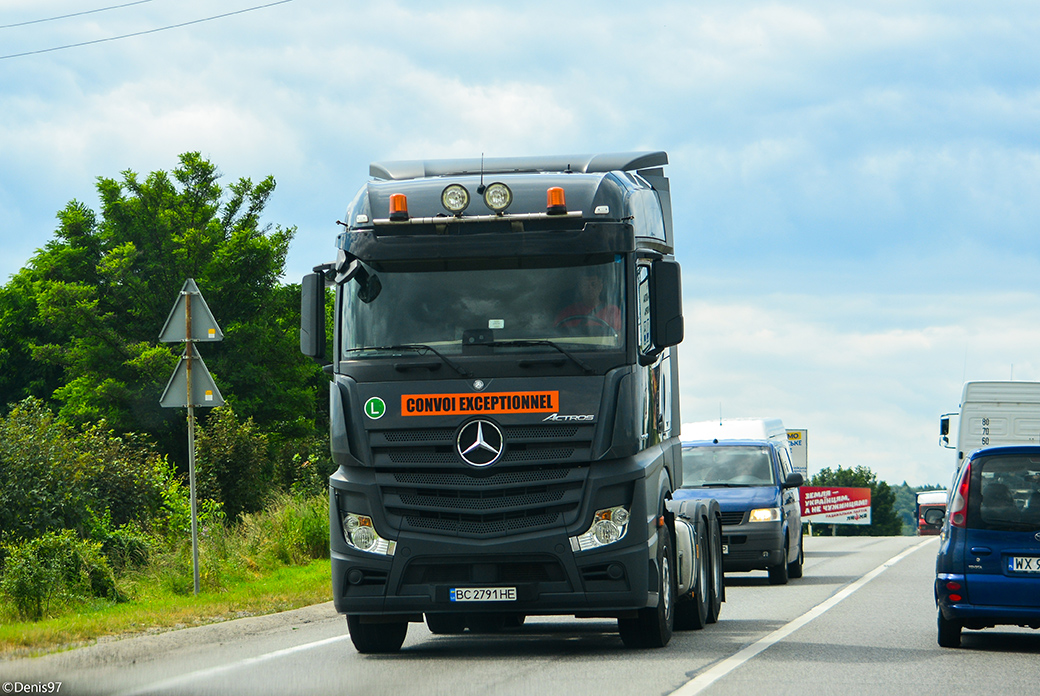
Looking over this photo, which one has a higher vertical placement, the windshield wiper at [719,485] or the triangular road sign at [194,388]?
the triangular road sign at [194,388]

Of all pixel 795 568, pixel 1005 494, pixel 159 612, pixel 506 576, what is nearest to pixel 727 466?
pixel 795 568

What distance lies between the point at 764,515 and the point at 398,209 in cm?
1150

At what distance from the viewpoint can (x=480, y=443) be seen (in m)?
9.70

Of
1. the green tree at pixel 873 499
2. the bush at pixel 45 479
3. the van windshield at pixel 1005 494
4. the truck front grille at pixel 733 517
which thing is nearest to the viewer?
the van windshield at pixel 1005 494

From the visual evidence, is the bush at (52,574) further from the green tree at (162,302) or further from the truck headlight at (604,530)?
the green tree at (162,302)

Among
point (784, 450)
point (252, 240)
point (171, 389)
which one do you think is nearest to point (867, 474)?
point (252, 240)

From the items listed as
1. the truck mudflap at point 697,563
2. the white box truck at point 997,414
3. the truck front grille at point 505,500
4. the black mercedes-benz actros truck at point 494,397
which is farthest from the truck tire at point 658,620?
the white box truck at point 997,414

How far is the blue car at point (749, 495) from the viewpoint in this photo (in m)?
20.0

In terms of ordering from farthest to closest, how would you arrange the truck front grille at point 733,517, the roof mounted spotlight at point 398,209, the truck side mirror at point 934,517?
the truck front grille at point 733,517 < the truck side mirror at point 934,517 < the roof mounted spotlight at point 398,209

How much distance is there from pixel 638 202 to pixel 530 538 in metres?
2.92

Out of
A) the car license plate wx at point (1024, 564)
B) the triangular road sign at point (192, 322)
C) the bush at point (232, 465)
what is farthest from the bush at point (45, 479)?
the car license plate wx at point (1024, 564)

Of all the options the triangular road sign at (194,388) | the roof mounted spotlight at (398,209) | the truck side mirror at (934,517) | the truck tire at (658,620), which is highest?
the roof mounted spotlight at (398,209)

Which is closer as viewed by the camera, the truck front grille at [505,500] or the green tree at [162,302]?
the truck front grille at [505,500]

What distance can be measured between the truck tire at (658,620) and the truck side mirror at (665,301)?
1.59 m
